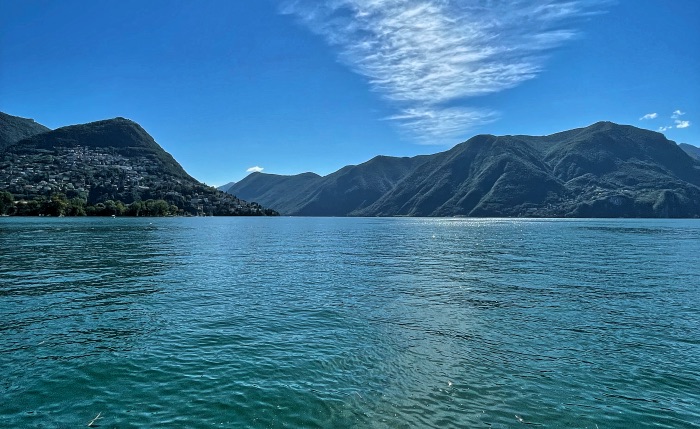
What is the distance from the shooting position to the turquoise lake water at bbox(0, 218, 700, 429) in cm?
1330

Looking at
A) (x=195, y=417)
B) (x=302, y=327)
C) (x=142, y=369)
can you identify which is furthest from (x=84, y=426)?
(x=302, y=327)

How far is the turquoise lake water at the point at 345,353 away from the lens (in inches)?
524

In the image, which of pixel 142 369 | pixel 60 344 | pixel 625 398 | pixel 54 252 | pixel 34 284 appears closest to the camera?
pixel 625 398

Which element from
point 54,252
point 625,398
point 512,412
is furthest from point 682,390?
point 54,252

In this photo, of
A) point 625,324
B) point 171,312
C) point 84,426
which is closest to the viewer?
point 84,426

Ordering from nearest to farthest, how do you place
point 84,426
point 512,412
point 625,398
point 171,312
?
point 84,426
point 512,412
point 625,398
point 171,312

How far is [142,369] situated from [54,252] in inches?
2259

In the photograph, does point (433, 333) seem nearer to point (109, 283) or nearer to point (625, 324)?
point (625, 324)

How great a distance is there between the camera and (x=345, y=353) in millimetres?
19078

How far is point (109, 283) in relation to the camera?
37188mm

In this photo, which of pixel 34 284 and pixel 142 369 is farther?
pixel 34 284

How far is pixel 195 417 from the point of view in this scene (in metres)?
12.7

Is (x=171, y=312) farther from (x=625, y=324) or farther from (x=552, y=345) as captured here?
(x=625, y=324)

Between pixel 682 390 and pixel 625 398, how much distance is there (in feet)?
9.98
